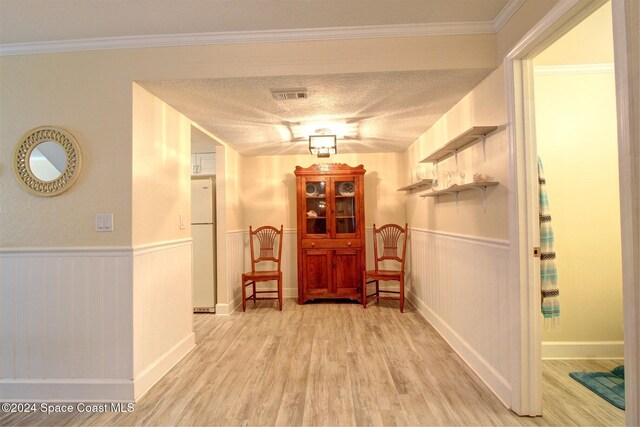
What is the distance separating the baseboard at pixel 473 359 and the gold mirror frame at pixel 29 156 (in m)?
2.92

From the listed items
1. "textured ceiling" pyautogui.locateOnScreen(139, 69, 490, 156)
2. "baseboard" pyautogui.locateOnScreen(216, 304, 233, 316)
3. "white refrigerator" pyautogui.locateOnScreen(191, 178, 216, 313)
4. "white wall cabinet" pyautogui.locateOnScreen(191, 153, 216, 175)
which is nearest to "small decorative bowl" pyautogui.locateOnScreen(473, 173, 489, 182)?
"textured ceiling" pyautogui.locateOnScreen(139, 69, 490, 156)

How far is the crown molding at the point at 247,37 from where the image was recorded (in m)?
1.92

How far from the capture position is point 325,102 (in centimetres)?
244

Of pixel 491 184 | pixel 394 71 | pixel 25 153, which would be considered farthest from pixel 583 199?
pixel 25 153

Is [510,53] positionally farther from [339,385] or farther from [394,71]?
[339,385]

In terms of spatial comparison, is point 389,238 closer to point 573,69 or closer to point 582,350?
point 582,350

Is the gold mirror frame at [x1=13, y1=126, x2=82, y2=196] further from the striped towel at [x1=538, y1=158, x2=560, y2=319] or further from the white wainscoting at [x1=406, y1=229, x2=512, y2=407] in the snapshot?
the striped towel at [x1=538, y1=158, x2=560, y2=319]

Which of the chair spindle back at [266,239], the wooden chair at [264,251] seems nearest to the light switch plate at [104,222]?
the wooden chair at [264,251]

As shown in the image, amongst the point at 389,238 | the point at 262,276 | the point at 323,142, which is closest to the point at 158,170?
the point at 323,142

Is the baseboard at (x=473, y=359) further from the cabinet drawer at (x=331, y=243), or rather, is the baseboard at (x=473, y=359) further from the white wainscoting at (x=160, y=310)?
the white wainscoting at (x=160, y=310)

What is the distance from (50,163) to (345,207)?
295 centimetres

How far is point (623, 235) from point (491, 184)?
87cm

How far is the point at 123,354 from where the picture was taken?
194 centimetres

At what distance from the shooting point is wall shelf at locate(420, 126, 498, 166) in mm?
1952
